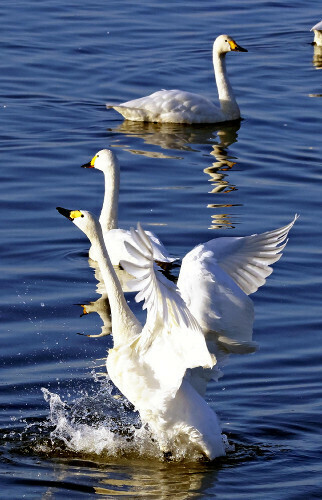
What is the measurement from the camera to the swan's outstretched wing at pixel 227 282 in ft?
23.3

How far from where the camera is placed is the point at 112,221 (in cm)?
1148

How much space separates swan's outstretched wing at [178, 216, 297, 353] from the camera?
709cm

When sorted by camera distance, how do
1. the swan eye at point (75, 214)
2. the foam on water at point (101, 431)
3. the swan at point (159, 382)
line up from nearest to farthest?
the swan at point (159, 382), the foam on water at point (101, 431), the swan eye at point (75, 214)

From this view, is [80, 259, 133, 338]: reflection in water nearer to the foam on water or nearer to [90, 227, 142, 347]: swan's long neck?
the foam on water

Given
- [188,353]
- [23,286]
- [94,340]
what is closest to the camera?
[188,353]

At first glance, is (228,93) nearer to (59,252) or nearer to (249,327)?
(59,252)

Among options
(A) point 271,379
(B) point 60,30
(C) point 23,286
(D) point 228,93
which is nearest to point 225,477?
(A) point 271,379

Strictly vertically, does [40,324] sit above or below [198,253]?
below

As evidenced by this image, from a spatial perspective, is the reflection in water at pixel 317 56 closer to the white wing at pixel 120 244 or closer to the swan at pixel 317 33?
the swan at pixel 317 33

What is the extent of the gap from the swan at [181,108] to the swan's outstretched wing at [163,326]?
337 inches

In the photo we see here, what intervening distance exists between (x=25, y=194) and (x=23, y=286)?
251 centimetres

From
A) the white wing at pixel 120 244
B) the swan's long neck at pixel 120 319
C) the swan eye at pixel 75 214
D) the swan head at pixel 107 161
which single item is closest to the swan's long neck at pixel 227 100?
the swan head at pixel 107 161

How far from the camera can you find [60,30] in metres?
19.8

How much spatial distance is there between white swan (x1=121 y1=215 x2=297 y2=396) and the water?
2.25ft
